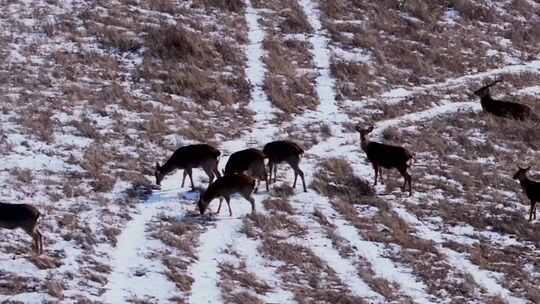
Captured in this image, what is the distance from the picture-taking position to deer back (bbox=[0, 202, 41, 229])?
19.3 metres

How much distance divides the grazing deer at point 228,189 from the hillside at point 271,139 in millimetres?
487

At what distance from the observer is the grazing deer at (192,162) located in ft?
82.6

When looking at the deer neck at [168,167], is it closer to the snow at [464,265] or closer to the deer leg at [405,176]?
the snow at [464,265]

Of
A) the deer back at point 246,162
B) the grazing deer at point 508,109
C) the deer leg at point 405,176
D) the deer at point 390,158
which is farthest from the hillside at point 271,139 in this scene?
the deer back at point 246,162

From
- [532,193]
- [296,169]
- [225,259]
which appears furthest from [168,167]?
[532,193]

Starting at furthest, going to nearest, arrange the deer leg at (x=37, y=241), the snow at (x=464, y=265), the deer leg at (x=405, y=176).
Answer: the deer leg at (x=405, y=176) < the snow at (x=464, y=265) < the deer leg at (x=37, y=241)

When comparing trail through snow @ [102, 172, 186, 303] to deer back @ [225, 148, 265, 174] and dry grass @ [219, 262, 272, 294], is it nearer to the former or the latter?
dry grass @ [219, 262, 272, 294]

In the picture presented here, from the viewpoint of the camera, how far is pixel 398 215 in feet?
81.4

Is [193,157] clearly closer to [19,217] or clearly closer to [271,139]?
[271,139]

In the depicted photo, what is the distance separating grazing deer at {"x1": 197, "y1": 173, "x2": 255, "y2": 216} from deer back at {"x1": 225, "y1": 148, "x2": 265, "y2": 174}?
151 centimetres

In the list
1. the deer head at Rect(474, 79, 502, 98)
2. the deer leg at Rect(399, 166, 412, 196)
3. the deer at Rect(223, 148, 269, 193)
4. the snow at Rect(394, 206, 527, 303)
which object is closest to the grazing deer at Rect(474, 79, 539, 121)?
the deer head at Rect(474, 79, 502, 98)

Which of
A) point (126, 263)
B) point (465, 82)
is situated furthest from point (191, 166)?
point (465, 82)

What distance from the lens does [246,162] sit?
25359 mm

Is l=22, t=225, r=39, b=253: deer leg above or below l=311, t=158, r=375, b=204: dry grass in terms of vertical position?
above
